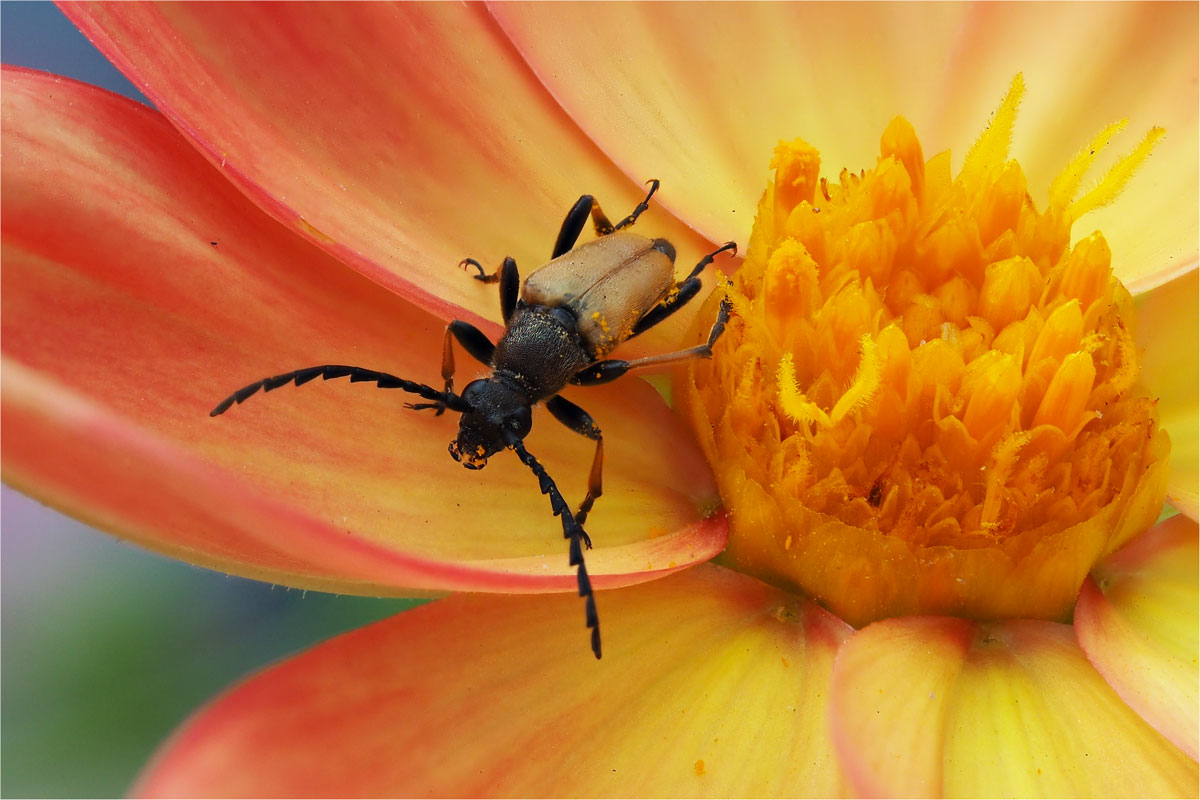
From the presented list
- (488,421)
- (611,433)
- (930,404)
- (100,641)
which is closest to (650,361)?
(611,433)

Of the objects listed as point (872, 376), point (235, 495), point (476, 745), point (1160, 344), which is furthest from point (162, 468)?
point (1160, 344)

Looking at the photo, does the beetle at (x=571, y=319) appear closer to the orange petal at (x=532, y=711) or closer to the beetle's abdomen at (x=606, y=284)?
the beetle's abdomen at (x=606, y=284)

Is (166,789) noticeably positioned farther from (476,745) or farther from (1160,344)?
(1160,344)

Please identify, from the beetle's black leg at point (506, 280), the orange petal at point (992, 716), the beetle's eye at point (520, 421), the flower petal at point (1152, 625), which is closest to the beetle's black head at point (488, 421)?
the beetle's eye at point (520, 421)

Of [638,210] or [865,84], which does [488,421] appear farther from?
[865,84]

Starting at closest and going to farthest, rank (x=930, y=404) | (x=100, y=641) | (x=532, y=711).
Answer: (x=532, y=711) → (x=930, y=404) → (x=100, y=641)

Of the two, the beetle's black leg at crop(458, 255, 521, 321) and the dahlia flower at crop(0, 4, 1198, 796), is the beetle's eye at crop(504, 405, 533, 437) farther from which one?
the beetle's black leg at crop(458, 255, 521, 321)
